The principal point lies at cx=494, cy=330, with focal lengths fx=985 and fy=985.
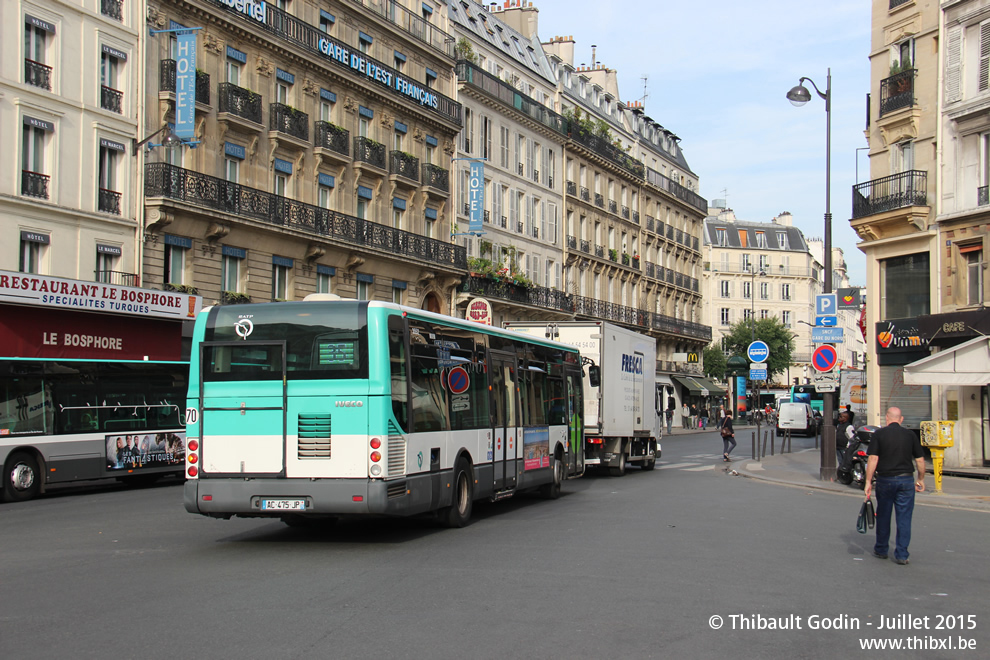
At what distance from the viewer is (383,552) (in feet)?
36.4

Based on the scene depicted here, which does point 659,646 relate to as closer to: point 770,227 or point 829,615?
point 829,615

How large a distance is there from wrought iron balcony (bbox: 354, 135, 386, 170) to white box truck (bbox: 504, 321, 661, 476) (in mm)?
15368

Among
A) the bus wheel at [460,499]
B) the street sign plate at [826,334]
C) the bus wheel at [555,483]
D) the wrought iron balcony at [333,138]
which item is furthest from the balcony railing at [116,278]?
the street sign plate at [826,334]

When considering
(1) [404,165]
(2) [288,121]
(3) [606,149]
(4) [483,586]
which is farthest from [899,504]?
(3) [606,149]

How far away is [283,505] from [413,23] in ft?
112

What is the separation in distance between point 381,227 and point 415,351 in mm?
26224

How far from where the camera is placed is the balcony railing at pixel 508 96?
1826 inches

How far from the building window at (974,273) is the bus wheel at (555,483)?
14.3m

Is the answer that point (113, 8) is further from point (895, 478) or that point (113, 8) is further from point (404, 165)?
point (895, 478)

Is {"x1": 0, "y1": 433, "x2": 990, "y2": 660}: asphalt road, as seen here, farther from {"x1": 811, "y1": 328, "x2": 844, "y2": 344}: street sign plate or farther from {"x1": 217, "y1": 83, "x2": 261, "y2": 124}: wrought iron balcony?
{"x1": 217, "y1": 83, "x2": 261, "y2": 124}: wrought iron balcony

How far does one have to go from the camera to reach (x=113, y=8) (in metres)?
28.2

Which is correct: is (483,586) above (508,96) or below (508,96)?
below

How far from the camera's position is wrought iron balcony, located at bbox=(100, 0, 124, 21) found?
2784 cm

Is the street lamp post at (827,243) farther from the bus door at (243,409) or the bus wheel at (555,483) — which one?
the bus door at (243,409)
